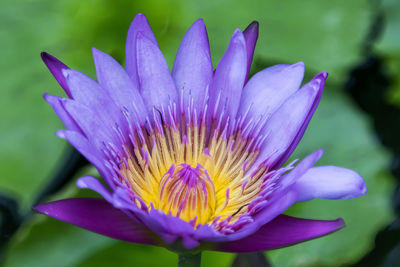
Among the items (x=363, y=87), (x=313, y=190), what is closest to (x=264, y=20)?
(x=363, y=87)

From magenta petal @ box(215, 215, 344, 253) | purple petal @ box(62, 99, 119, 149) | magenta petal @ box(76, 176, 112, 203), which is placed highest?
purple petal @ box(62, 99, 119, 149)

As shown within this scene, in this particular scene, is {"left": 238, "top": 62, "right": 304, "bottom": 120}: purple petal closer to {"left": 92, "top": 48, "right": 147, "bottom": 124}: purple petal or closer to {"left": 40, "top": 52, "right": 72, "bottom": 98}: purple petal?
{"left": 92, "top": 48, "right": 147, "bottom": 124}: purple petal

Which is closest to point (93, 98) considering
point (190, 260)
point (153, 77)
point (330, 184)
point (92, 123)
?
point (92, 123)

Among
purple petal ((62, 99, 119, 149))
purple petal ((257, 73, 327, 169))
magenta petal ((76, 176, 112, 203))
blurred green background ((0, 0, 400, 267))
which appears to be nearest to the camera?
magenta petal ((76, 176, 112, 203))

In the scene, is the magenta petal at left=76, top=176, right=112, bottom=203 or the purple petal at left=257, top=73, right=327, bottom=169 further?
the purple petal at left=257, top=73, right=327, bottom=169

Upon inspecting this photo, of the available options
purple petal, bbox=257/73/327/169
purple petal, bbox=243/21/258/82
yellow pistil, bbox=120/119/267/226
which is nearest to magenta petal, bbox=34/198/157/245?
yellow pistil, bbox=120/119/267/226

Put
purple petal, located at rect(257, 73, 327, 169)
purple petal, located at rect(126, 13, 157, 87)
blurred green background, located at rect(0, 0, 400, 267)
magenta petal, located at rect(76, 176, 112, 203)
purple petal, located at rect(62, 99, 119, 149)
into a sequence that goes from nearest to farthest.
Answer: magenta petal, located at rect(76, 176, 112, 203) → purple petal, located at rect(62, 99, 119, 149) → purple petal, located at rect(257, 73, 327, 169) → purple petal, located at rect(126, 13, 157, 87) → blurred green background, located at rect(0, 0, 400, 267)

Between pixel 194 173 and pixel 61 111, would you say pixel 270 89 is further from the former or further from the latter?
pixel 61 111

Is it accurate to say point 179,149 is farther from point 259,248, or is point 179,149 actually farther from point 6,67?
point 6,67

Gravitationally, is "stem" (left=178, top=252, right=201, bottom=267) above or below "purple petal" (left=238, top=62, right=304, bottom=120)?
below
